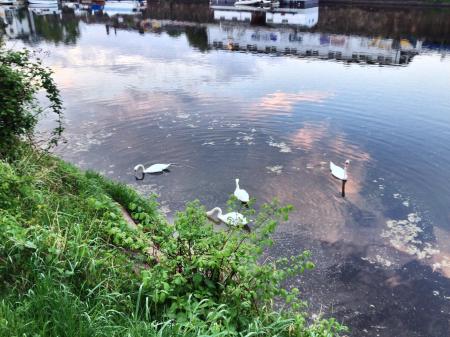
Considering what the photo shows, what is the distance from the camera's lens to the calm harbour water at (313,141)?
8.05m

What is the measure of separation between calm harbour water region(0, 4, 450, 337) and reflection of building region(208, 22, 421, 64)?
0.27 meters

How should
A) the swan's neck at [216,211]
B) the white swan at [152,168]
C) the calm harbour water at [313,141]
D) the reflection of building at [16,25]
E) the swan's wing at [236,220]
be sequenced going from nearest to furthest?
the swan's wing at [236,220], the calm harbour water at [313,141], the swan's neck at [216,211], the white swan at [152,168], the reflection of building at [16,25]

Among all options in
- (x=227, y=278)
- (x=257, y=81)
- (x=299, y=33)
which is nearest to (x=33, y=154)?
(x=227, y=278)

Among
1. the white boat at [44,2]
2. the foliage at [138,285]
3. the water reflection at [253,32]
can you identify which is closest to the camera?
the foliage at [138,285]

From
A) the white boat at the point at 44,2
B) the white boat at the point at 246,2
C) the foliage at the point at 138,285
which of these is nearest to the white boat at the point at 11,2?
the white boat at the point at 44,2

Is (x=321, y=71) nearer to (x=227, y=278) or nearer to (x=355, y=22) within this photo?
(x=227, y=278)

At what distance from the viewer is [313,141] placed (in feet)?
47.4

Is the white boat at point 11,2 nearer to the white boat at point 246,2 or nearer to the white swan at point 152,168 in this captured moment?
the white boat at point 246,2

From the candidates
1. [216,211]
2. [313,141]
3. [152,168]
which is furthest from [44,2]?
[216,211]

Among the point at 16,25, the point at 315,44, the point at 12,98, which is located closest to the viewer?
the point at 12,98

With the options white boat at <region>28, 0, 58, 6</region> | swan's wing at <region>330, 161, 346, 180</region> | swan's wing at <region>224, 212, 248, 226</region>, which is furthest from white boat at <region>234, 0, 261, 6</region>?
swan's wing at <region>224, 212, 248, 226</region>

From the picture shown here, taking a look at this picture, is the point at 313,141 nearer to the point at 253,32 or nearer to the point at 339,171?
the point at 339,171

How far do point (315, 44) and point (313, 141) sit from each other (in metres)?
23.0

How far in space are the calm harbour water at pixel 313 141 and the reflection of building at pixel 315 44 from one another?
0.90 feet
